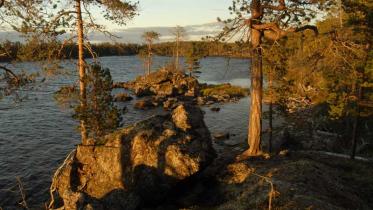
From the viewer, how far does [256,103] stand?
1942 centimetres

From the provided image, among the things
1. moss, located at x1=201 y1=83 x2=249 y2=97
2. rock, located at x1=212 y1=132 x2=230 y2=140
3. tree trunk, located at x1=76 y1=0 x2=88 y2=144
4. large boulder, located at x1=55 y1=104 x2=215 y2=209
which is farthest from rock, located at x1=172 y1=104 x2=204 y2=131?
moss, located at x1=201 y1=83 x2=249 y2=97

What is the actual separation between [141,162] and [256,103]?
22.8 feet

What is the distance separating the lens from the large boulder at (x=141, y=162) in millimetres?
17266

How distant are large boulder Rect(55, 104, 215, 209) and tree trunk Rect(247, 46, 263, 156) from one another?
2.61 metres

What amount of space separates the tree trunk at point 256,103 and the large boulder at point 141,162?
2612 millimetres

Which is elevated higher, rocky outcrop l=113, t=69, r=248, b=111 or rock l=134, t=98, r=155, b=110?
rocky outcrop l=113, t=69, r=248, b=111

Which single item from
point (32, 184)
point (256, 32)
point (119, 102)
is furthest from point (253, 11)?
point (119, 102)

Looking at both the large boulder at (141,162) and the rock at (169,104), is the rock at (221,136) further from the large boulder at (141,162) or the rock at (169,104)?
the large boulder at (141,162)

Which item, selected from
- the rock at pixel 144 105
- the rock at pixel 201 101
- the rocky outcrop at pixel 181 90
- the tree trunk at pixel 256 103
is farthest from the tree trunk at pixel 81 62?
the rock at pixel 201 101

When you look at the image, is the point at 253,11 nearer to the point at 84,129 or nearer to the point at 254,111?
the point at 254,111

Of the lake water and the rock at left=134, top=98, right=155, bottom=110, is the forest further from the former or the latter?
the rock at left=134, top=98, right=155, bottom=110

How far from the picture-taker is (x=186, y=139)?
18.5 m

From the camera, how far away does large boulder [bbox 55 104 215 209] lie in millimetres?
17266

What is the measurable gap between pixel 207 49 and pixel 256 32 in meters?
3.00
